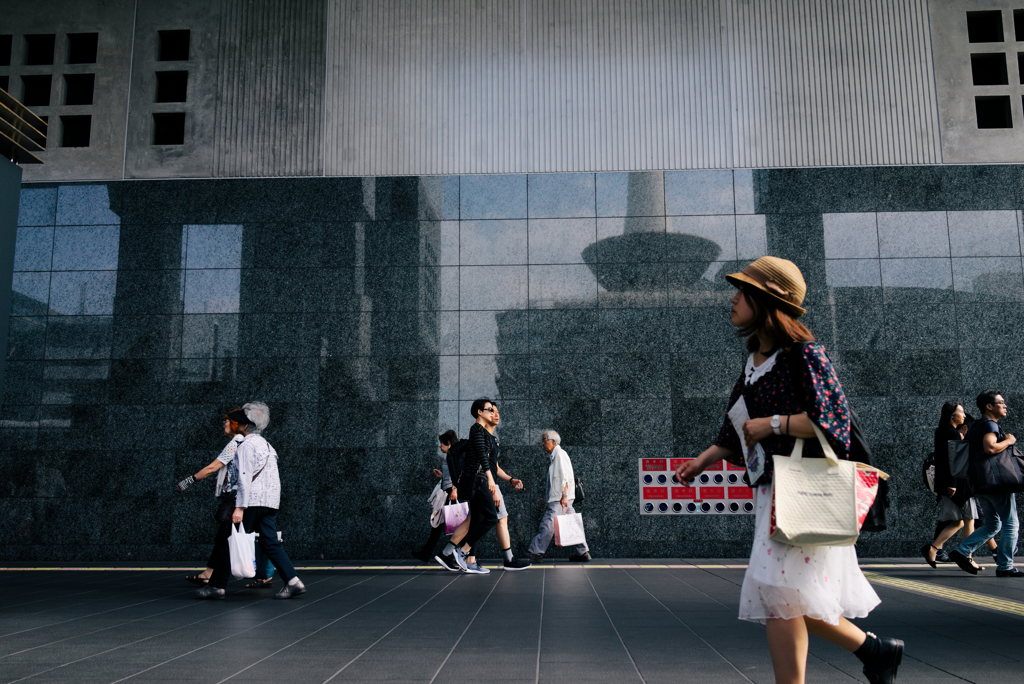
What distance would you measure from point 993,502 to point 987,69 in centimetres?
789

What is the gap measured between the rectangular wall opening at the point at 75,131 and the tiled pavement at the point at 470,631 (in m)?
7.64

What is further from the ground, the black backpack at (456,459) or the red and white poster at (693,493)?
the black backpack at (456,459)

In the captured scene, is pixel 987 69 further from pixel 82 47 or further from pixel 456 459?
pixel 82 47

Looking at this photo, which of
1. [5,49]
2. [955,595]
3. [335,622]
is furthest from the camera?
[5,49]

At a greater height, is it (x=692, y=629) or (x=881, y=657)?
(x=881, y=657)

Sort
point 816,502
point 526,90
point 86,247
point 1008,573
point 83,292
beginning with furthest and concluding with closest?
point 526,90 < point 86,247 < point 83,292 < point 1008,573 < point 816,502

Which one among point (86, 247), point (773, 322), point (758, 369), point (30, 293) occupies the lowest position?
point (758, 369)

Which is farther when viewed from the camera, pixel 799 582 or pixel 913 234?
pixel 913 234

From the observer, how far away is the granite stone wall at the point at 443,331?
12344 mm

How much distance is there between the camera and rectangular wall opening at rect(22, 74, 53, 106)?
13891 millimetres

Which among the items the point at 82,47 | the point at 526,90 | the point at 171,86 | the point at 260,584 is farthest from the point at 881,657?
the point at 82,47

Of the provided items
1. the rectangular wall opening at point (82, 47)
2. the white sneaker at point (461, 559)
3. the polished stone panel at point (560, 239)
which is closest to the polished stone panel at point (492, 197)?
the polished stone panel at point (560, 239)

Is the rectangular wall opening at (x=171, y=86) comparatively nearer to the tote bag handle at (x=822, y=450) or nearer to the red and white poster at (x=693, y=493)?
the red and white poster at (x=693, y=493)

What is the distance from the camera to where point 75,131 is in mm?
13977
